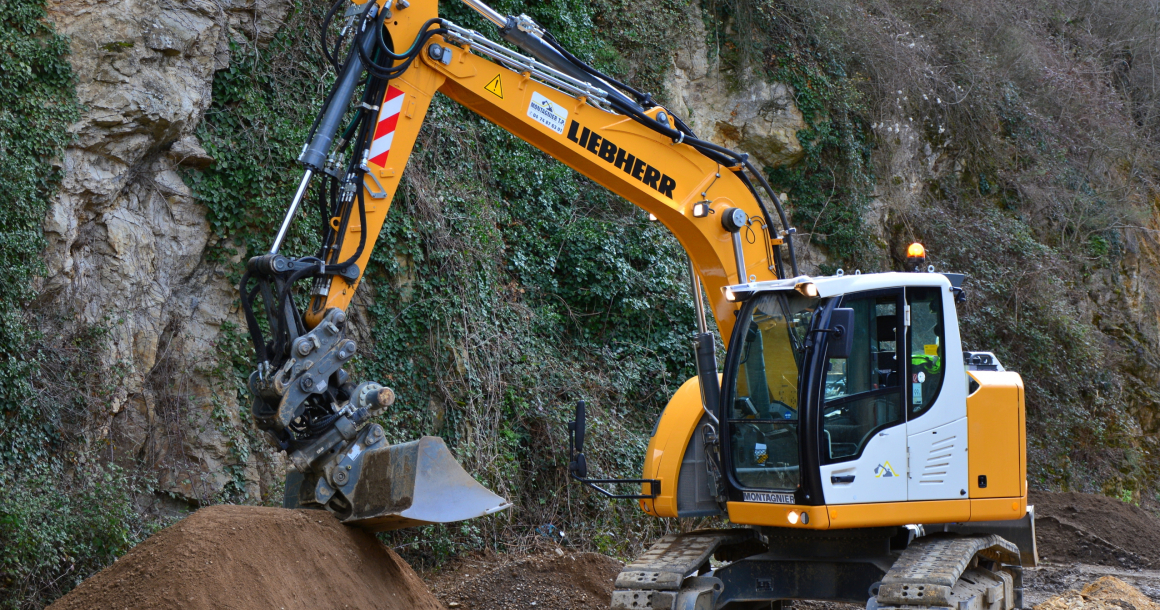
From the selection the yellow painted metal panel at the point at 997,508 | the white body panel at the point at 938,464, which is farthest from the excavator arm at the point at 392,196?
the yellow painted metal panel at the point at 997,508

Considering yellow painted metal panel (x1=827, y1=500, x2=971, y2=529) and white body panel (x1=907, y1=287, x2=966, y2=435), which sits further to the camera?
white body panel (x1=907, y1=287, x2=966, y2=435)

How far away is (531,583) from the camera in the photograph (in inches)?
271

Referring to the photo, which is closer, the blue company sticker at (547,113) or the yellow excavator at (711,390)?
the yellow excavator at (711,390)

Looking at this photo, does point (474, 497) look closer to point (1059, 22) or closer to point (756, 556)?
point (756, 556)

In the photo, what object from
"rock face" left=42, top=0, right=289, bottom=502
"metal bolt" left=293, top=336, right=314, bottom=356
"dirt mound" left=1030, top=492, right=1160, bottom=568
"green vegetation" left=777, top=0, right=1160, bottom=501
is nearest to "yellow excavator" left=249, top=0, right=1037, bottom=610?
"metal bolt" left=293, top=336, right=314, bottom=356

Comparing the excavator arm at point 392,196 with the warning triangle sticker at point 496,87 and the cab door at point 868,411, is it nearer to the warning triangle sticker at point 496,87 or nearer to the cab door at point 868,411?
the warning triangle sticker at point 496,87

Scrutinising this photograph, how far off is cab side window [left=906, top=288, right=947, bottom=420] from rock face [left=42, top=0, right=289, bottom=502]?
17.8 ft

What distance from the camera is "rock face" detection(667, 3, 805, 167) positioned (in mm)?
13516

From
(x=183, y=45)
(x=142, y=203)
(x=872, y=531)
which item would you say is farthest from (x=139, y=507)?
(x=872, y=531)

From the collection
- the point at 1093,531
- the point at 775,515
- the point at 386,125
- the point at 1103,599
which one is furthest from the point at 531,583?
the point at 1093,531

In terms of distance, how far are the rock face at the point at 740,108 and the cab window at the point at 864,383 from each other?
8.74 meters

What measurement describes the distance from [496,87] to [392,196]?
0.97m

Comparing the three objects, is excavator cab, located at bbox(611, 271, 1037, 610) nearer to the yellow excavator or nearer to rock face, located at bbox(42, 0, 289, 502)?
the yellow excavator

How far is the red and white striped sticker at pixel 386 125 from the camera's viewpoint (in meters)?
4.81
